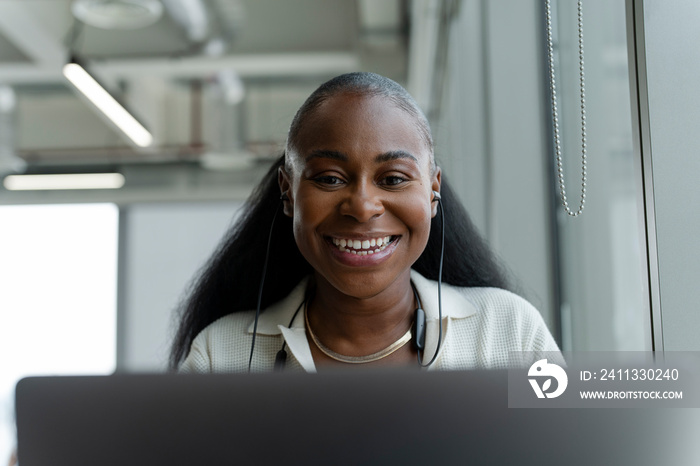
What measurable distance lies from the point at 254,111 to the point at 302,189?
6224 millimetres

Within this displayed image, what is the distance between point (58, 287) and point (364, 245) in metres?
6.58

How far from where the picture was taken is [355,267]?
1.22 m

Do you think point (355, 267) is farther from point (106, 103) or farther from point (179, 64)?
point (179, 64)

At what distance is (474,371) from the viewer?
2.16ft

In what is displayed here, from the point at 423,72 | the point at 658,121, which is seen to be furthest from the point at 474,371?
the point at 423,72

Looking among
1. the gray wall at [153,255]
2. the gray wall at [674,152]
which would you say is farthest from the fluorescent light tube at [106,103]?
the gray wall at [674,152]

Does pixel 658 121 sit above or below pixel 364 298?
above

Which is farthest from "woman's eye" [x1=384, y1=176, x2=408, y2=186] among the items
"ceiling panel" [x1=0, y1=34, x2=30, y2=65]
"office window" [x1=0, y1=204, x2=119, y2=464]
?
"office window" [x1=0, y1=204, x2=119, y2=464]

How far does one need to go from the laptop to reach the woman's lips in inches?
21.7

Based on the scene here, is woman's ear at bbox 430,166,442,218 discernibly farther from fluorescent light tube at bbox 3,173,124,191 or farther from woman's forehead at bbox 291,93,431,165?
fluorescent light tube at bbox 3,173,124,191

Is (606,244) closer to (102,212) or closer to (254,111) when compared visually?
(254,111)

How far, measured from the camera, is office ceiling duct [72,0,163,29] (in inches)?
153

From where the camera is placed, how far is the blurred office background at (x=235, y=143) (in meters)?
1.85

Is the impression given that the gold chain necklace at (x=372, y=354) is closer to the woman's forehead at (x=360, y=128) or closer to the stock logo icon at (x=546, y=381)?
the woman's forehead at (x=360, y=128)
